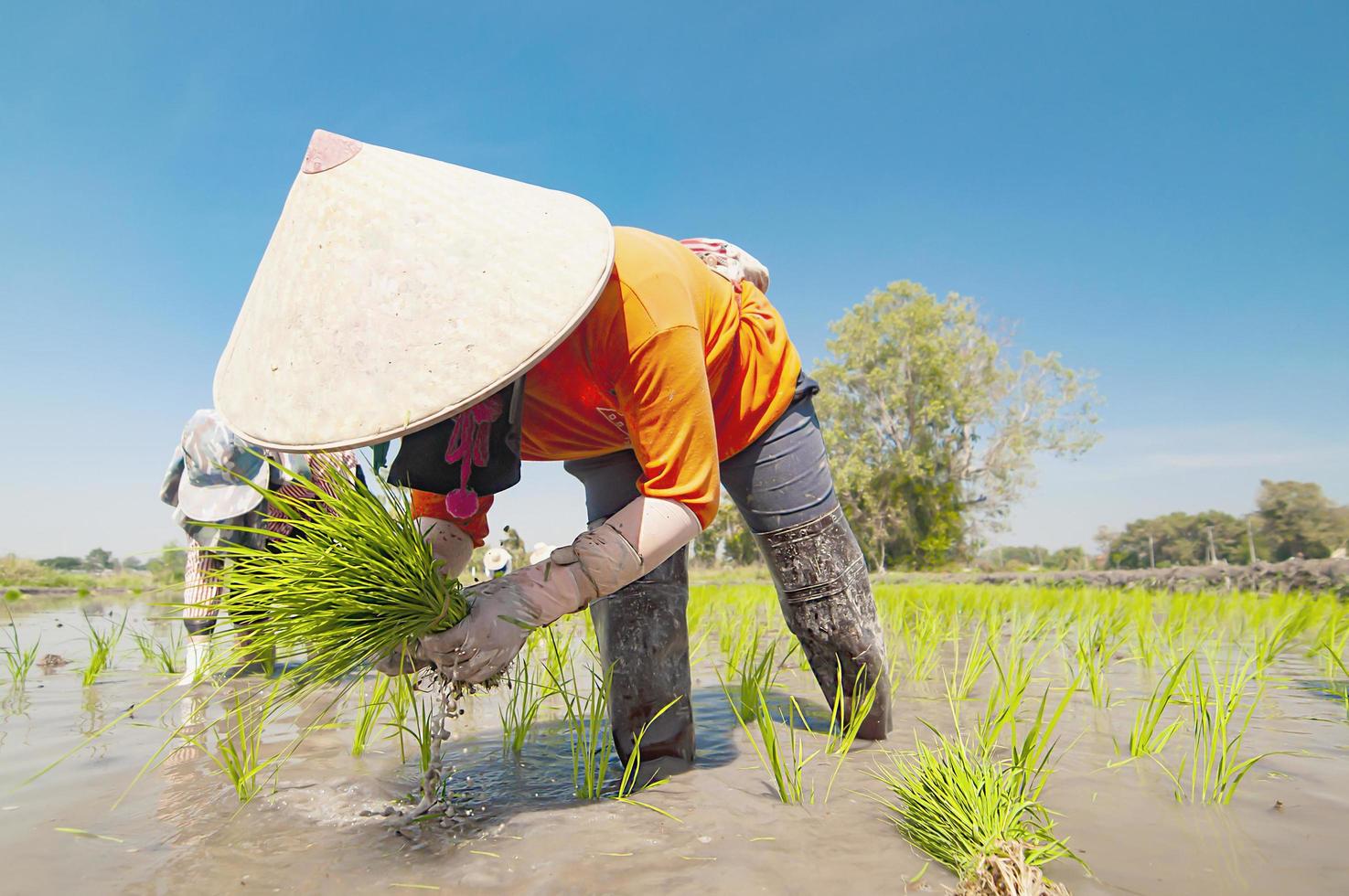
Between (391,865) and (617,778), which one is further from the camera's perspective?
(617,778)

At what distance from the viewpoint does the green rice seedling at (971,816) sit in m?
1.32

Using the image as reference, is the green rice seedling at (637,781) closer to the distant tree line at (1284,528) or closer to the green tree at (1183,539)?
the distant tree line at (1284,528)

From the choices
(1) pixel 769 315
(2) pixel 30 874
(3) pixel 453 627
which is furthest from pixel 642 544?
(2) pixel 30 874

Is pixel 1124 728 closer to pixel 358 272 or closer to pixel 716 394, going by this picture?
pixel 716 394

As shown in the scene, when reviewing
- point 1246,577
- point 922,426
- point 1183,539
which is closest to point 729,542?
point 922,426

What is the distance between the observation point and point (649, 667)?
2178 mm

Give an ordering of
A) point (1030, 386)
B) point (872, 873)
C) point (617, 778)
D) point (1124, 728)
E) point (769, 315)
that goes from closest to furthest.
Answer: point (872, 873) < point (617, 778) < point (769, 315) < point (1124, 728) < point (1030, 386)

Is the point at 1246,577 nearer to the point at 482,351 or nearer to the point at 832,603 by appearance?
the point at 832,603

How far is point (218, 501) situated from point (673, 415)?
3233 millimetres

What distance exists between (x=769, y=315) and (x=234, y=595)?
64.8 inches

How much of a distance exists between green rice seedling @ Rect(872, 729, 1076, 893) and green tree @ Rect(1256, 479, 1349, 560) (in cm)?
5408

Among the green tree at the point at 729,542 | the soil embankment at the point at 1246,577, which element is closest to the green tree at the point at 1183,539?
the green tree at the point at 729,542

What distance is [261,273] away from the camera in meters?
1.61

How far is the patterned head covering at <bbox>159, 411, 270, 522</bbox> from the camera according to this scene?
3.68 meters
